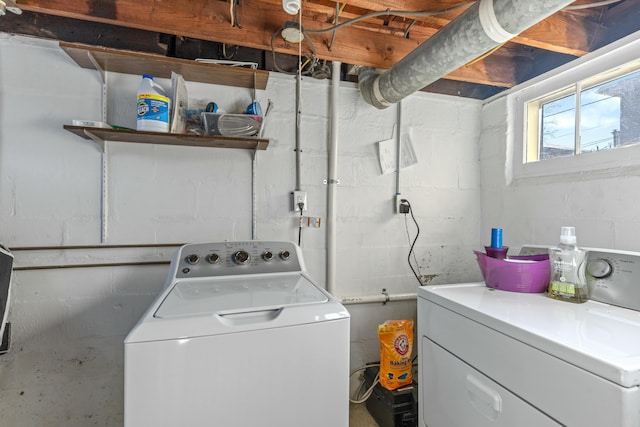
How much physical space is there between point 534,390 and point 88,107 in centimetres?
203

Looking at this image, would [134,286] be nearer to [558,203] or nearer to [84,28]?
[84,28]

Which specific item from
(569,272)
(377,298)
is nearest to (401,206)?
(377,298)

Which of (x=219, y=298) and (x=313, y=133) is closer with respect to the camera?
(x=219, y=298)

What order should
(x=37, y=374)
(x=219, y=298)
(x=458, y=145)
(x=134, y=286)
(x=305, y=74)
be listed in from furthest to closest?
(x=458, y=145) → (x=305, y=74) → (x=134, y=286) → (x=37, y=374) → (x=219, y=298)

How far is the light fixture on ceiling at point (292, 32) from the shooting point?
1.38 m

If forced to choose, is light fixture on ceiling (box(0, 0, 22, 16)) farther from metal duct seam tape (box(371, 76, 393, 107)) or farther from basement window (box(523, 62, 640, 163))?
basement window (box(523, 62, 640, 163))

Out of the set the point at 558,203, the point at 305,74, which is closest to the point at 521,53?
the point at 558,203

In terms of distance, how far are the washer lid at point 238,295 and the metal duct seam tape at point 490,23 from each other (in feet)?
3.60

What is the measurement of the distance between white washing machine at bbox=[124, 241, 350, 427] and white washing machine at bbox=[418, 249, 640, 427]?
419 mm

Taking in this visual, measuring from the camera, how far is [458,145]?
6.75 ft

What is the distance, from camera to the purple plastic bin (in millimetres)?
1221

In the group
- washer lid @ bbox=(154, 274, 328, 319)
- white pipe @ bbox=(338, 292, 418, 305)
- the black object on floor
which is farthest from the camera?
white pipe @ bbox=(338, 292, 418, 305)

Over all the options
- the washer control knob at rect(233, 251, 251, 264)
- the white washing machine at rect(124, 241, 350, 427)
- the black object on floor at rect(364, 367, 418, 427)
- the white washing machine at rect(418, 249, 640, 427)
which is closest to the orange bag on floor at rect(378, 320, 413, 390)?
the black object on floor at rect(364, 367, 418, 427)

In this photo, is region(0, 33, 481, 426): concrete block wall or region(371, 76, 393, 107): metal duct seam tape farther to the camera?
region(371, 76, 393, 107): metal duct seam tape
